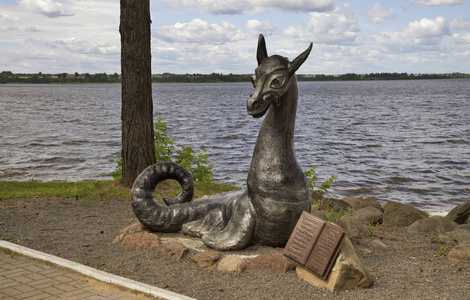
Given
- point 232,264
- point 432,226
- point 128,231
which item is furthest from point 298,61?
point 432,226

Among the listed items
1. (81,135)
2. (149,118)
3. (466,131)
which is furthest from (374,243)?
(466,131)

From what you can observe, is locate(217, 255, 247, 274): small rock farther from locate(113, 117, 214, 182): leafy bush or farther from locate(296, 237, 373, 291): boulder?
locate(113, 117, 214, 182): leafy bush

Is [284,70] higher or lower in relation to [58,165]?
higher

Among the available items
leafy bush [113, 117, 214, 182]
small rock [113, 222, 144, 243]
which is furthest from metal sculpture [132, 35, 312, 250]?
leafy bush [113, 117, 214, 182]

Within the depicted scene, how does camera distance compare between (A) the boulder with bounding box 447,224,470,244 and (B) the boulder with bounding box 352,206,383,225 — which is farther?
(B) the boulder with bounding box 352,206,383,225

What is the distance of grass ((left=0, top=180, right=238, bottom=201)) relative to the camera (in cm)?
1128

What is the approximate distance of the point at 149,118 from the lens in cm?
1112

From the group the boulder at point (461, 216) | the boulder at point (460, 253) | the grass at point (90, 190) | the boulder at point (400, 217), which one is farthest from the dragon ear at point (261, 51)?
the boulder at point (461, 216)

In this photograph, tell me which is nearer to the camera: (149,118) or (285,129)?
(285,129)

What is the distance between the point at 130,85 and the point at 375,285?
7.07m

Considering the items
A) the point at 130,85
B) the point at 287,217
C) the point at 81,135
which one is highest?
the point at 130,85

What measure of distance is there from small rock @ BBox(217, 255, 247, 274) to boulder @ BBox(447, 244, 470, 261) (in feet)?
9.15

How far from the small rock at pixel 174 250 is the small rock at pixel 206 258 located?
0.73 ft

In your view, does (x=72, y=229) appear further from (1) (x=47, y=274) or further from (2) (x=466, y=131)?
(2) (x=466, y=131)
